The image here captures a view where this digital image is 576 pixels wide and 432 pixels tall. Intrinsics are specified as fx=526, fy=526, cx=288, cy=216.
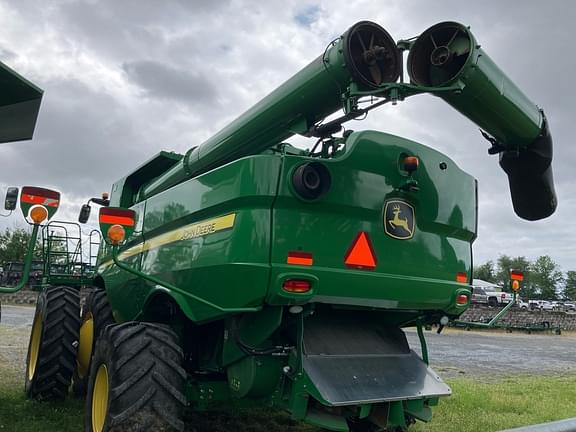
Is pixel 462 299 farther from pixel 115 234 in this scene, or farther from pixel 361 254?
pixel 115 234

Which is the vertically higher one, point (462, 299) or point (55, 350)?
point (462, 299)

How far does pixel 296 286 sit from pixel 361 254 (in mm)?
586

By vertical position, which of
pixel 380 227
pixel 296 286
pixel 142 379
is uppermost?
pixel 380 227

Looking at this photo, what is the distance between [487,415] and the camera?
19.7 ft

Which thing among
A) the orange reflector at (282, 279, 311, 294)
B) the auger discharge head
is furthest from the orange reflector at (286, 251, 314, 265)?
the auger discharge head

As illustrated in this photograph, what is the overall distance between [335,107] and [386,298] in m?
1.48

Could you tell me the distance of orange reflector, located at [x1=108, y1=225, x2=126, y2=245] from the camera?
11.7ft

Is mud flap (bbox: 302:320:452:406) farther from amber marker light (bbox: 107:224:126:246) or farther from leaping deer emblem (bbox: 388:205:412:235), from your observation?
amber marker light (bbox: 107:224:126:246)

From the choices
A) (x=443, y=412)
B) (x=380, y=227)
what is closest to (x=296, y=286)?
(x=380, y=227)

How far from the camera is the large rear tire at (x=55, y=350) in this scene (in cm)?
555

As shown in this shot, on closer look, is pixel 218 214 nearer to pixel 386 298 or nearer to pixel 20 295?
pixel 386 298

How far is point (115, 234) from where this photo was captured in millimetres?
3568

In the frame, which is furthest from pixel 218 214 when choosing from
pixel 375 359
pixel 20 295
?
pixel 20 295

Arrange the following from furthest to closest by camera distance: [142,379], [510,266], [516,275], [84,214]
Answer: [510,266] < [84,214] < [516,275] < [142,379]
